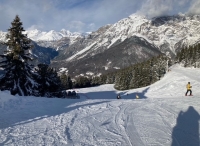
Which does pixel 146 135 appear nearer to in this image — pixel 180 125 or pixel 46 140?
pixel 180 125

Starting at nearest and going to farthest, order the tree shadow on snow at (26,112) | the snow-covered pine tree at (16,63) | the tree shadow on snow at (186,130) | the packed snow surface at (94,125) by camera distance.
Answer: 1. the packed snow surface at (94,125)
2. the tree shadow on snow at (186,130)
3. the tree shadow on snow at (26,112)
4. the snow-covered pine tree at (16,63)

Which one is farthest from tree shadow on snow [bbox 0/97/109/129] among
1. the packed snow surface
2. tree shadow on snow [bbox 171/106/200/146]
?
tree shadow on snow [bbox 171/106/200/146]

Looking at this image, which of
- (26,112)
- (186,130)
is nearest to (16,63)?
(26,112)

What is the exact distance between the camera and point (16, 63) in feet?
73.4

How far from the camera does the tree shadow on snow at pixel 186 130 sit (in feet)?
24.9

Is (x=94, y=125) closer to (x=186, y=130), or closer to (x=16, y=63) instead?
(x=186, y=130)

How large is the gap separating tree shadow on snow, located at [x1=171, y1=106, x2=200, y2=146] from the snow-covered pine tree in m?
17.6

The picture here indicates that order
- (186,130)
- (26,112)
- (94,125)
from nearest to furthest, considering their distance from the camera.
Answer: (186,130), (94,125), (26,112)

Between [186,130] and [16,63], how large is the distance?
19411 mm

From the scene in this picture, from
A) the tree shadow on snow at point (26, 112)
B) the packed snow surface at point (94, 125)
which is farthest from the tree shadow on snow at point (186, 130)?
the tree shadow on snow at point (26, 112)

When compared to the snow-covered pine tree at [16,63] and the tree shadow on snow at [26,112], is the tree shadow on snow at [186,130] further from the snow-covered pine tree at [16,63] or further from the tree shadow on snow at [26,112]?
the snow-covered pine tree at [16,63]

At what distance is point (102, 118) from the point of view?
10.6 meters

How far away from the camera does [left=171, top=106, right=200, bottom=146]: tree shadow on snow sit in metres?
7.58

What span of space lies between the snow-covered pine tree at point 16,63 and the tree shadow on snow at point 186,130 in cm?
1756
